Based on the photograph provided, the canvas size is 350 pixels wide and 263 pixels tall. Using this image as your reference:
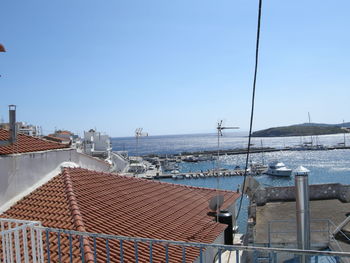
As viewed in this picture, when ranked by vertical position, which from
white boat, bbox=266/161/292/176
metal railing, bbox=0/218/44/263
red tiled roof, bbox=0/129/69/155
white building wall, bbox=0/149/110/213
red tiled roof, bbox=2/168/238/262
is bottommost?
white boat, bbox=266/161/292/176

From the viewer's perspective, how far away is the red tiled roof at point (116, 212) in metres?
8.53

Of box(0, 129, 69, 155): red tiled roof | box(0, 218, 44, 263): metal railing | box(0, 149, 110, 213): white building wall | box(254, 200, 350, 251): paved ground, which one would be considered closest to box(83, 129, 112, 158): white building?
box(254, 200, 350, 251): paved ground

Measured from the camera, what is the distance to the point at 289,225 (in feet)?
52.0

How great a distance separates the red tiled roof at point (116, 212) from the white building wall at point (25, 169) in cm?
33

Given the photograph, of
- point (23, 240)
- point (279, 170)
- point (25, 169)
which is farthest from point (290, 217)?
point (279, 170)

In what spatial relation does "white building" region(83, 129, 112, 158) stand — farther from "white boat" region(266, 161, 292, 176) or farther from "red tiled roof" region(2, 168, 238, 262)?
"red tiled roof" region(2, 168, 238, 262)

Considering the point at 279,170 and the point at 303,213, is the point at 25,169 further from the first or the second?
the point at 279,170

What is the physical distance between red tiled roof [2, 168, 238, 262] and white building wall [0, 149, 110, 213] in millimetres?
330

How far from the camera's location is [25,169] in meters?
10.8

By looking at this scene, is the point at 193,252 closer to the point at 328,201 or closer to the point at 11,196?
the point at 11,196

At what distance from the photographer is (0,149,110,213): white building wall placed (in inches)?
393

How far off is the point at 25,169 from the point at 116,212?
129 inches

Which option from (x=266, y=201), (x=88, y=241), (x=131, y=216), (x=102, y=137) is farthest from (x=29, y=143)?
(x=102, y=137)

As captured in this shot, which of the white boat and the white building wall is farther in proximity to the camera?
the white boat
